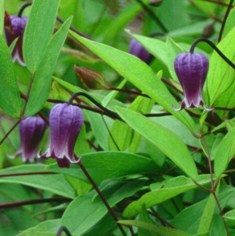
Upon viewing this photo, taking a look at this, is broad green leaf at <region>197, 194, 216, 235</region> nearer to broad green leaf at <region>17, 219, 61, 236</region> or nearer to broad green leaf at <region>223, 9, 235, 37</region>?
broad green leaf at <region>17, 219, 61, 236</region>

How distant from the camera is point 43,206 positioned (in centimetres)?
172

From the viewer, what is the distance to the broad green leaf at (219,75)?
47.6 inches

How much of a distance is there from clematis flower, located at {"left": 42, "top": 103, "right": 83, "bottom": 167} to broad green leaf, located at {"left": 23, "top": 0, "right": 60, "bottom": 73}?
0.25ft

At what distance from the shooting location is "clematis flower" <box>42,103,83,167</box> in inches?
46.5

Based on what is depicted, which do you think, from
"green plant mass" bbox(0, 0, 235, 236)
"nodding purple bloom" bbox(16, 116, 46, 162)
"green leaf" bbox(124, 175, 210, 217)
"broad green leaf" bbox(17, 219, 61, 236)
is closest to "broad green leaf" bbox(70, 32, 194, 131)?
"green plant mass" bbox(0, 0, 235, 236)

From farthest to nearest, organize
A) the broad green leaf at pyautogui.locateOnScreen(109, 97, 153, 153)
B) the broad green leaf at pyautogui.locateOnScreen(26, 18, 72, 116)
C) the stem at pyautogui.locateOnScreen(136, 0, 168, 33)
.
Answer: the stem at pyautogui.locateOnScreen(136, 0, 168, 33) → the broad green leaf at pyautogui.locateOnScreen(109, 97, 153, 153) → the broad green leaf at pyautogui.locateOnScreen(26, 18, 72, 116)

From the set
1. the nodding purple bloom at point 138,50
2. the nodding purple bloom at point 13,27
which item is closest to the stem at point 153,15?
the nodding purple bloom at point 138,50

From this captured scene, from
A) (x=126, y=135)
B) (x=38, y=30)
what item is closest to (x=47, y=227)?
(x=126, y=135)

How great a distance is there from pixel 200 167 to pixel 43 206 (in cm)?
50

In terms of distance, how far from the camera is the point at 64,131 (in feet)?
3.93

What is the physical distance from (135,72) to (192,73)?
9cm

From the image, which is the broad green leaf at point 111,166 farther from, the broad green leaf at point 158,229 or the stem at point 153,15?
the stem at point 153,15

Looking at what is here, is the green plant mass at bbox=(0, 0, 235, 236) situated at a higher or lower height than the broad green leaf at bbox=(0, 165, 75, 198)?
higher

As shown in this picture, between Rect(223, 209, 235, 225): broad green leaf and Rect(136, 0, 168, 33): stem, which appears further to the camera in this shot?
Rect(136, 0, 168, 33): stem
